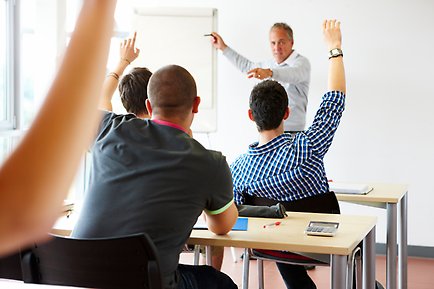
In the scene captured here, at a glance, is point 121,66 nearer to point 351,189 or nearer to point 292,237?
point 351,189

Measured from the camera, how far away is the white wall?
5328 millimetres

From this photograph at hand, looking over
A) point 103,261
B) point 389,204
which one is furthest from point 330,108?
point 103,261

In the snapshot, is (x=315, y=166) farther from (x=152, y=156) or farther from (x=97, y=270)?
(x=97, y=270)

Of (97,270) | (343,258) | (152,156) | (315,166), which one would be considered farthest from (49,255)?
(315,166)

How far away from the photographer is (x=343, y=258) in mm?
2021

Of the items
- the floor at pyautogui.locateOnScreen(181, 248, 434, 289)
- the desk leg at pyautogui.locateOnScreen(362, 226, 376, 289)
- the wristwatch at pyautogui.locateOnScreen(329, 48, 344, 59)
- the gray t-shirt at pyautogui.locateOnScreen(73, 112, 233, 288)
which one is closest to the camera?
the gray t-shirt at pyautogui.locateOnScreen(73, 112, 233, 288)

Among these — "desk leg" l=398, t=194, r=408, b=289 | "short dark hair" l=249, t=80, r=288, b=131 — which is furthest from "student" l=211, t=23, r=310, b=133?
"short dark hair" l=249, t=80, r=288, b=131

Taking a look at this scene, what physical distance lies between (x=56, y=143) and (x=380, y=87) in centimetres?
535

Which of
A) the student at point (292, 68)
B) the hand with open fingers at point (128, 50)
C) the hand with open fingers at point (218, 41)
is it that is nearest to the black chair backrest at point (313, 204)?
the hand with open fingers at point (128, 50)

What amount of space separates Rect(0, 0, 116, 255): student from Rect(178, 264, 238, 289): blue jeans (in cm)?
204

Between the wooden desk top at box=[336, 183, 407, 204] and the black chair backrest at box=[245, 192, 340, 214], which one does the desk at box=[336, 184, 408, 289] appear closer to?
the wooden desk top at box=[336, 183, 407, 204]

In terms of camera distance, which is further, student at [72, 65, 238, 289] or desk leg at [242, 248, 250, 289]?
desk leg at [242, 248, 250, 289]

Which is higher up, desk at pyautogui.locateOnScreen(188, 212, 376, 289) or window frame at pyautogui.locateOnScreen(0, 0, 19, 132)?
window frame at pyautogui.locateOnScreen(0, 0, 19, 132)

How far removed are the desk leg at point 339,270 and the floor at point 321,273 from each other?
7.93 ft
